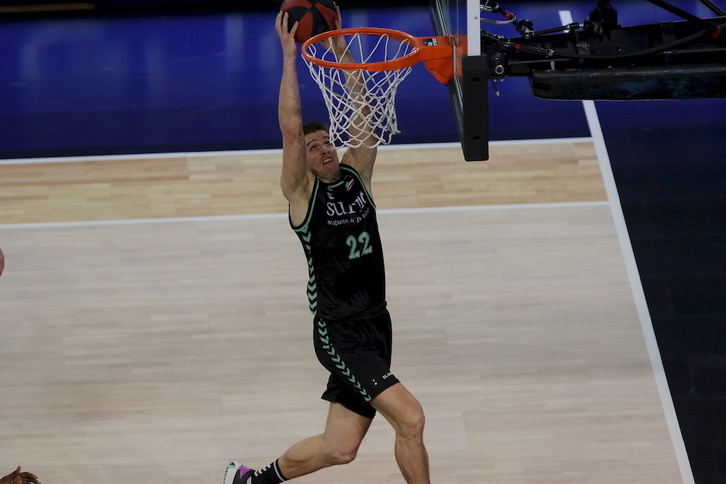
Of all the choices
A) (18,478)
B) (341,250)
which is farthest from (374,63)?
(18,478)

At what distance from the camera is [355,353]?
18.1ft

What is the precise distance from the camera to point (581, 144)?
892cm

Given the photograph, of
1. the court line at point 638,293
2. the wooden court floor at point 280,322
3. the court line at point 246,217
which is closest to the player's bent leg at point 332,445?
the wooden court floor at point 280,322

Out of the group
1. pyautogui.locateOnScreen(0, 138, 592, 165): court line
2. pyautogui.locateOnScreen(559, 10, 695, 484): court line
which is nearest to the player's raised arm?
pyautogui.locateOnScreen(559, 10, 695, 484): court line

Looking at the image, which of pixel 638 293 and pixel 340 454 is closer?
pixel 340 454

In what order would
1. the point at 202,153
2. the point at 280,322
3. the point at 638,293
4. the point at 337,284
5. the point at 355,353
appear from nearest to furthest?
1. the point at 355,353
2. the point at 337,284
3. the point at 280,322
4. the point at 638,293
5. the point at 202,153

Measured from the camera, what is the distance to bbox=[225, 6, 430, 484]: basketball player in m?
5.52

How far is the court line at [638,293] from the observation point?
614 centimetres

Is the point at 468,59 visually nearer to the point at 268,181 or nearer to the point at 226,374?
the point at 226,374

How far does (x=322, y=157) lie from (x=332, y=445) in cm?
138

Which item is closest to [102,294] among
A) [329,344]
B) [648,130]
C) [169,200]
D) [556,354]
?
[169,200]

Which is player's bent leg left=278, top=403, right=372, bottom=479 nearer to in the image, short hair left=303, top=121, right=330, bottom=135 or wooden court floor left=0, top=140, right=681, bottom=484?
wooden court floor left=0, top=140, right=681, bottom=484

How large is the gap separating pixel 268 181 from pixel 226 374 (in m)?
2.20

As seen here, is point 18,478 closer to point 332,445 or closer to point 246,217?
point 332,445
